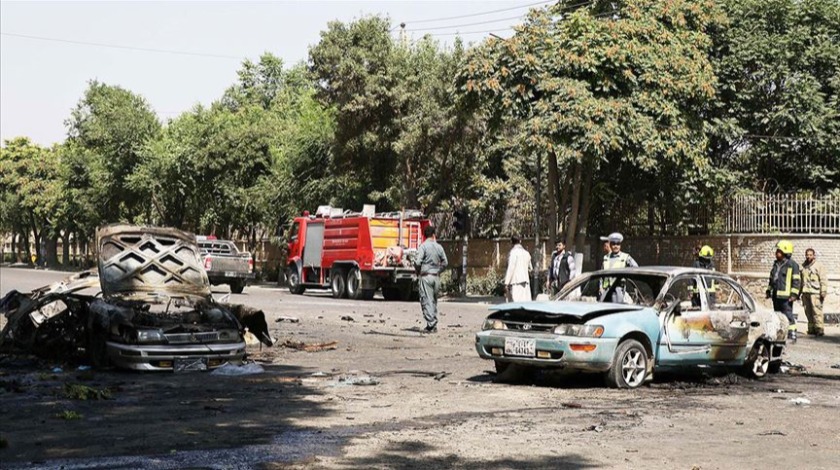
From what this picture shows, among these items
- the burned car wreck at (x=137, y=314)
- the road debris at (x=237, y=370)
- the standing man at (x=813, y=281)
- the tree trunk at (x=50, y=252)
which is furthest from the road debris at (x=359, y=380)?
the tree trunk at (x=50, y=252)

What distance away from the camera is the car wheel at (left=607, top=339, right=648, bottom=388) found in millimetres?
11867

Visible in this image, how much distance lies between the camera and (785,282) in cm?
1836

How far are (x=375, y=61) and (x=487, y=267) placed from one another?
8.60 meters

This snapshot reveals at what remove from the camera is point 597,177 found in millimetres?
32812

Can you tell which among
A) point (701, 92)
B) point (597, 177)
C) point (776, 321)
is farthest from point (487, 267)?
point (776, 321)

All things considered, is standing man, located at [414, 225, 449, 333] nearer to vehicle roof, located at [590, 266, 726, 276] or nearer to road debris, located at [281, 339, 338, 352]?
road debris, located at [281, 339, 338, 352]

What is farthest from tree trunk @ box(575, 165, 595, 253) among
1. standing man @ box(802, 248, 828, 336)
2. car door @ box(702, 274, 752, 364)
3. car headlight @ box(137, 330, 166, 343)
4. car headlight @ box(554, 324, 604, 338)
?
car headlight @ box(554, 324, 604, 338)

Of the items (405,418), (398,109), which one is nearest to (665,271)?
(405,418)

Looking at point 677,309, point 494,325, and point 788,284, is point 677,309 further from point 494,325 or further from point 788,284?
point 788,284

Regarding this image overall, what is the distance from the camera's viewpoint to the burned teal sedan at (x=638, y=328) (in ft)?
38.8

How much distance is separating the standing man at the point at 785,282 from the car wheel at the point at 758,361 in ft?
16.2

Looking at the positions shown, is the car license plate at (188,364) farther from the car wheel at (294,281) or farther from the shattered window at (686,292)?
the car wheel at (294,281)

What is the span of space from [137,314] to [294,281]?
24.3m

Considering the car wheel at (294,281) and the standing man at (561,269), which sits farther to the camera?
the car wheel at (294,281)
